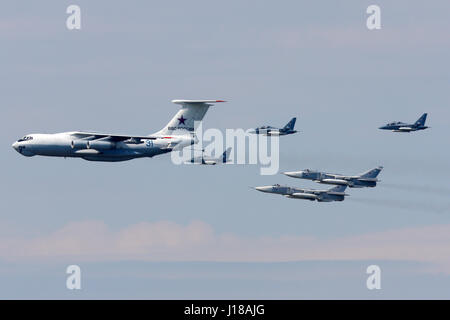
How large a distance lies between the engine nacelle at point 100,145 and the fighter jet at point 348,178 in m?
23.5

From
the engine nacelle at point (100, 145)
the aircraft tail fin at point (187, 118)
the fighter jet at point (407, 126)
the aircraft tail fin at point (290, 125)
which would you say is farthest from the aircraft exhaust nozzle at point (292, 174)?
the engine nacelle at point (100, 145)

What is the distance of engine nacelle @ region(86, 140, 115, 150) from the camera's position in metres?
141

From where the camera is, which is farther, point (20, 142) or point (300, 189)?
point (300, 189)

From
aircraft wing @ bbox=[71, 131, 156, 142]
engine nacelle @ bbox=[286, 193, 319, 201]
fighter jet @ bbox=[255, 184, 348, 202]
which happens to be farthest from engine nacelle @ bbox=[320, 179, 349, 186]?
aircraft wing @ bbox=[71, 131, 156, 142]

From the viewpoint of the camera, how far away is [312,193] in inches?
6132

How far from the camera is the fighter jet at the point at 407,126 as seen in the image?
524ft

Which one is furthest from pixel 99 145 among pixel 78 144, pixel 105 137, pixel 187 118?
pixel 187 118
